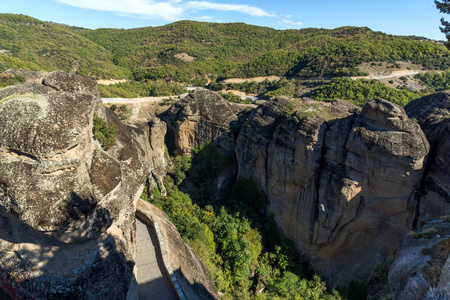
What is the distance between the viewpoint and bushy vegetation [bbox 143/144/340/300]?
16484 mm

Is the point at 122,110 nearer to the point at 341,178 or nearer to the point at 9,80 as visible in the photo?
the point at 9,80

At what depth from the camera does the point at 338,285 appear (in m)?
17.5

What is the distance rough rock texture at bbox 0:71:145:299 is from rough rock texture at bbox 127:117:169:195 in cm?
1088

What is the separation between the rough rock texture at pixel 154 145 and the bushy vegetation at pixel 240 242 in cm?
108

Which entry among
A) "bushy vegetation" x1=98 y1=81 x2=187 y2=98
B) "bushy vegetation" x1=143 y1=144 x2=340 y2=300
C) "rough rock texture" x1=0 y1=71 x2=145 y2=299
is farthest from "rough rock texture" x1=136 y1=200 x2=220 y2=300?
"bushy vegetation" x1=98 y1=81 x2=187 y2=98

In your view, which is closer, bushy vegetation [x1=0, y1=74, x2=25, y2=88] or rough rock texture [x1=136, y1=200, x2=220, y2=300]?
bushy vegetation [x1=0, y1=74, x2=25, y2=88]

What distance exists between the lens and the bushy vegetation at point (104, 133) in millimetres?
10352

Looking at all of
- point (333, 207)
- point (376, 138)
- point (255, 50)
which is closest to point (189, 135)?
point (333, 207)

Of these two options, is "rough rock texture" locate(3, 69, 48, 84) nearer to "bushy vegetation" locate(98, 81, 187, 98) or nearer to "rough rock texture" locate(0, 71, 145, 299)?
"rough rock texture" locate(0, 71, 145, 299)

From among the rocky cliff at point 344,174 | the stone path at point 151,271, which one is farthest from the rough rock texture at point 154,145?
the rocky cliff at point 344,174

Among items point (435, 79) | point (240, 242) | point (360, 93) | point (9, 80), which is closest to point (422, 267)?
point (240, 242)

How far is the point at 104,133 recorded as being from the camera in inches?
→ 420

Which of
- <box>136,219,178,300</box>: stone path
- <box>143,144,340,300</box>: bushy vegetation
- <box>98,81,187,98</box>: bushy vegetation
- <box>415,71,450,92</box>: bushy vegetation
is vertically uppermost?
<box>415,71,450,92</box>: bushy vegetation

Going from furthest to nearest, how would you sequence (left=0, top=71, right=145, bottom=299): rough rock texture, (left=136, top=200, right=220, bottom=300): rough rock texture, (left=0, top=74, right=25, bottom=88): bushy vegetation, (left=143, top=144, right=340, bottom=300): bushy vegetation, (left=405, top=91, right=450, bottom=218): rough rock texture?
(left=143, top=144, right=340, bottom=300): bushy vegetation < (left=405, top=91, right=450, bottom=218): rough rock texture < (left=136, top=200, right=220, bottom=300): rough rock texture < (left=0, top=74, right=25, bottom=88): bushy vegetation < (left=0, top=71, right=145, bottom=299): rough rock texture
